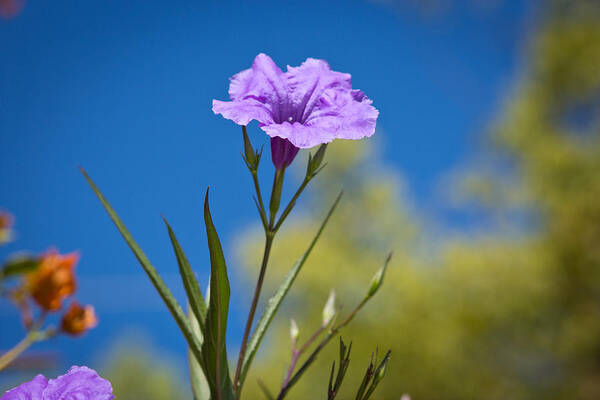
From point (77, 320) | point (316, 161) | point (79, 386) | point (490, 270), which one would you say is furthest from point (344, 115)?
point (490, 270)

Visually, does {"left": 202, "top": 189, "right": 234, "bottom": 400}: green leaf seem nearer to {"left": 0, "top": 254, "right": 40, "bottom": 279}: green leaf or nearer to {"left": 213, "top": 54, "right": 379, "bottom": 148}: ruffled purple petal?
{"left": 213, "top": 54, "right": 379, "bottom": 148}: ruffled purple petal

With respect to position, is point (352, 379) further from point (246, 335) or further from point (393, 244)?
point (246, 335)

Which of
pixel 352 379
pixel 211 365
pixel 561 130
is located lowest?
pixel 211 365

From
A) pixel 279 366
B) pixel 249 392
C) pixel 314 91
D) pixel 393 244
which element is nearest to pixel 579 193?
pixel 393 244

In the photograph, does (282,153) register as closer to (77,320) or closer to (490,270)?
(77,320)

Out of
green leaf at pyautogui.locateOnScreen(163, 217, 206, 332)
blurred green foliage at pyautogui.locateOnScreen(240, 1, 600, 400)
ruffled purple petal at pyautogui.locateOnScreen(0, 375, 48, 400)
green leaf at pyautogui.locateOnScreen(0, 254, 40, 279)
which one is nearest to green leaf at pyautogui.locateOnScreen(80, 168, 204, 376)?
green leaf at pyautogui.locateOnScreen(163, 217, 206, 332)

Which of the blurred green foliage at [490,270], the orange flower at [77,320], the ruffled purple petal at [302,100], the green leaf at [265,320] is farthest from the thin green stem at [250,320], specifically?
the blurred green foliage at [490,270]
